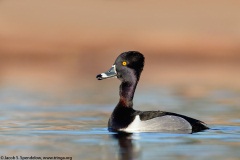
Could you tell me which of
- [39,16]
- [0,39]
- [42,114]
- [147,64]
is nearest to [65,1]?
[39,16]

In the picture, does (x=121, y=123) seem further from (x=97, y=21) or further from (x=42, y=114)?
(x=97, y=21)

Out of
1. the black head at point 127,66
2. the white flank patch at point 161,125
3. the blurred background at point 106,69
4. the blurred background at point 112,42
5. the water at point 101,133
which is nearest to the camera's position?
the water at point 101,133

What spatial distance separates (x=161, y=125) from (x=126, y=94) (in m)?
1.27

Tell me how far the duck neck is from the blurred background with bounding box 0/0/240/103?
8535 mm

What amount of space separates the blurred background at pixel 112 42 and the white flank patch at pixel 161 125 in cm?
938

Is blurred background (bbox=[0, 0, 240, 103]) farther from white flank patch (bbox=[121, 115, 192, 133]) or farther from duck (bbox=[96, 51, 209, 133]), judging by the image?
white flank patch (bbox=[121, 115, 192, 133])

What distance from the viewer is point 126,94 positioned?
1697cm

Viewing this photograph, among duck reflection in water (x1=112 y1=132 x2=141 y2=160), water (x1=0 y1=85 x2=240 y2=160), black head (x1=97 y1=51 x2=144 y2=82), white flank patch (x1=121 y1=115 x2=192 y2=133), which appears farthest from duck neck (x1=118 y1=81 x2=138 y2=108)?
duck reflection in water (x1=112 y1=132 x2=141 y2=160)

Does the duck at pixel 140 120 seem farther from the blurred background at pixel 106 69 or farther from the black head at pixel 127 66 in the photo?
the blurred background at pixel 106 69

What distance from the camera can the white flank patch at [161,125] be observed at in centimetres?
1593

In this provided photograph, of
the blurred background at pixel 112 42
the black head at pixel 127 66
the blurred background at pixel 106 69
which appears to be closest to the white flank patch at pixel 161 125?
the blurred background at pixel 106 69

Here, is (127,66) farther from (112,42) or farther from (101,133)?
(112,42)

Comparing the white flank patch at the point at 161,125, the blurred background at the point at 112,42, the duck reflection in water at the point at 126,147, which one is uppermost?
the blurred background at the point at 112,42

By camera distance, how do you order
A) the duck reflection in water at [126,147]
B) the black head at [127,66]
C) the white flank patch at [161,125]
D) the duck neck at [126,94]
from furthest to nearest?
1. the duck neck at [126,94]
2. the black head at [127,66]
3. the white flank patch at [161,125]
4. the duck reflection in water at [126,147]
